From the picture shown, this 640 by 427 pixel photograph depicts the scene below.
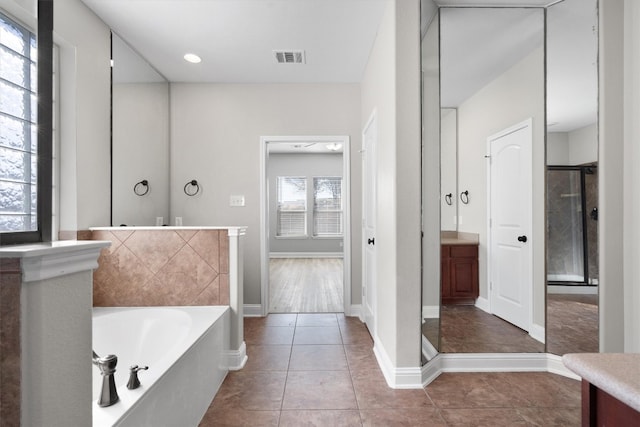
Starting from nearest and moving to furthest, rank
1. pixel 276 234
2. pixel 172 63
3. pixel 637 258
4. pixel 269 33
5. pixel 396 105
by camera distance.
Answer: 1. pixel 637 258
2. pixel 396 105
3. pixel 269 33
4. pixel 172 63
5. pixel 276 234

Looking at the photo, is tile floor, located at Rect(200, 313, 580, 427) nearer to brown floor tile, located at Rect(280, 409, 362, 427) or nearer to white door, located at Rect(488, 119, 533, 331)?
brown floor tile, located at Rect(280, 409, 362, 427)

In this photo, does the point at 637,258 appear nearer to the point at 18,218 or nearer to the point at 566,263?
the point at 566,263

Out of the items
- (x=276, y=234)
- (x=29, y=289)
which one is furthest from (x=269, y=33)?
(x=276, y=234)

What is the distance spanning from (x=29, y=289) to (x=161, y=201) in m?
3.10

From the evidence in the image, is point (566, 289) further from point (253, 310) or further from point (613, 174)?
point (253, 310)

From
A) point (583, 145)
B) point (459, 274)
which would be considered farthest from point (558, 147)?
point (459, 274)

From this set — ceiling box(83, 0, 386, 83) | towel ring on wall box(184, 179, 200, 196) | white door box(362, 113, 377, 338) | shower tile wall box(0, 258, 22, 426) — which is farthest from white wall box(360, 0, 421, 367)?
towel ring on wall box(184, 179, 200, 196)

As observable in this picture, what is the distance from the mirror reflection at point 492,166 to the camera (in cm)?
228

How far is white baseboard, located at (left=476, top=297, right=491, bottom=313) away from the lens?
233cm

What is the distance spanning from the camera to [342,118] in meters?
3.80

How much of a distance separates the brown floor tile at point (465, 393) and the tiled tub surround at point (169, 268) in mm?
1396

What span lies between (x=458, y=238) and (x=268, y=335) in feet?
6.36

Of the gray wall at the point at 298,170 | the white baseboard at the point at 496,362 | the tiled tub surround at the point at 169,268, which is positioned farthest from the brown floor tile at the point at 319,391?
the gray wall at the point at 298,170

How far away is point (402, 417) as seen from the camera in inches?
72.8
